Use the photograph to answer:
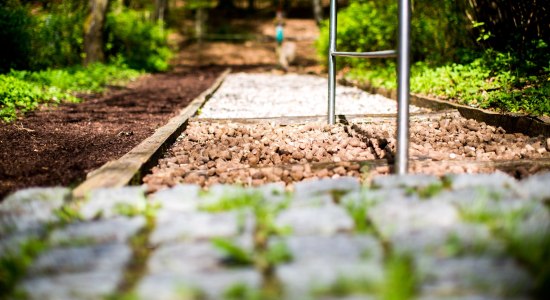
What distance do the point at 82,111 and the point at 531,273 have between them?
602cm

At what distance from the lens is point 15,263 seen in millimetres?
1448

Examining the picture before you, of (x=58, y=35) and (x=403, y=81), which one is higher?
(x=58, y=35)

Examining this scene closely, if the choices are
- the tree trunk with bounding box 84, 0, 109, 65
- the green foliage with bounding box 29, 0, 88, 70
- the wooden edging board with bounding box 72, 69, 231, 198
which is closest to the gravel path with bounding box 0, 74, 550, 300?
the wooden edging board with bounding box 72, 69, 231, 198

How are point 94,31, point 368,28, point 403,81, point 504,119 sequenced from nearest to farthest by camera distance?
point 403,81 → point 504,119 → point 368,28 → point 94,31

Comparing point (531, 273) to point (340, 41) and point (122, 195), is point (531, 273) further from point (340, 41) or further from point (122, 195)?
point (340, 41)

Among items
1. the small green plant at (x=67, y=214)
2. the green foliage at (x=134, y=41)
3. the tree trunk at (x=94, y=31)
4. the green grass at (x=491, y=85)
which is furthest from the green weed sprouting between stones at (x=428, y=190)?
the green foliage at (x=134, y=41)

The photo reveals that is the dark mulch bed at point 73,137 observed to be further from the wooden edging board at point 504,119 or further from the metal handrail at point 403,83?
the wooden edging board at point 504,119

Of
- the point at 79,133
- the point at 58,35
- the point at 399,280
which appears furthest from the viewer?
the point at 58,35

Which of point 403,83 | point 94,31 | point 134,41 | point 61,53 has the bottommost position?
point 403,83

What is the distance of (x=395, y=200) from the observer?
1.86 m

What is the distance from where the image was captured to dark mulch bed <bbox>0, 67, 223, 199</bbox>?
310cm

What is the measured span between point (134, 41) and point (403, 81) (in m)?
13.6

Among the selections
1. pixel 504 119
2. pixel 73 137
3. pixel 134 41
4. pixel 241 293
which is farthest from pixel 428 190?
pixel 134 41

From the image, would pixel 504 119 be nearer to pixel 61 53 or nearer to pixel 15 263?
pixel 15 263
